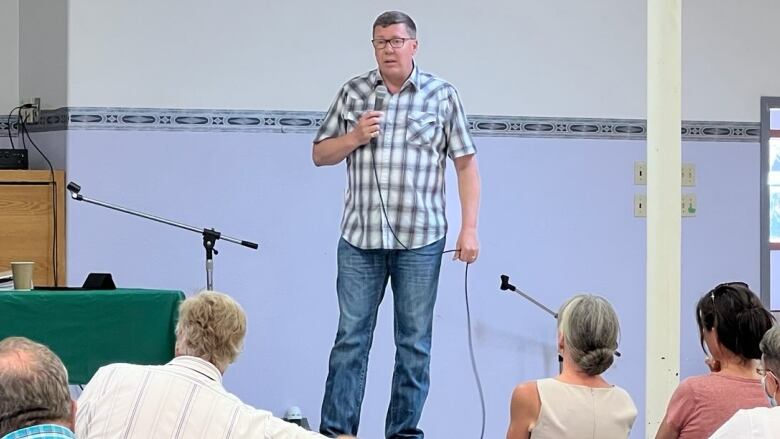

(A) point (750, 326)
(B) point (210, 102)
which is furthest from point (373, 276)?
(B) point (210, 102)

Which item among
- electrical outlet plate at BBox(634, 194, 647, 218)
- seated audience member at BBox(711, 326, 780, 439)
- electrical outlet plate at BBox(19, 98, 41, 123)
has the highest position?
electrical outlet plate at BBox(19, 98, 41, 123)

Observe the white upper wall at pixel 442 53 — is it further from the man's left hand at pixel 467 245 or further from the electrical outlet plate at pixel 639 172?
the man's left hand at pixel 467 245

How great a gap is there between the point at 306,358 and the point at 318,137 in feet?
5.89

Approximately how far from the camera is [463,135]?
427 centimetres

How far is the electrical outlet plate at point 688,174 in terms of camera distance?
6324mm

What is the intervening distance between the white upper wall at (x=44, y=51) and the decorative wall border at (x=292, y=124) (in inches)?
4.4

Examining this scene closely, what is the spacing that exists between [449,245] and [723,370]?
2712mm

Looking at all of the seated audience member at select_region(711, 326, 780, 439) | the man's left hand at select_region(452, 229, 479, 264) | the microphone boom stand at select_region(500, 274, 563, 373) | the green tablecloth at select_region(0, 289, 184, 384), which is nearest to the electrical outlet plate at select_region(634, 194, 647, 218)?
the microphone boom stand at select_region(500, 274, 563, 373)

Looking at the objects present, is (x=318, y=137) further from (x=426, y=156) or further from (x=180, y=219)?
(x=180, y=219)

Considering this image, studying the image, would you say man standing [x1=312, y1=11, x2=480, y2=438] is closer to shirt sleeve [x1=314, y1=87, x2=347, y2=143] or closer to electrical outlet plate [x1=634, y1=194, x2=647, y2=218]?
shirt sleeve [x1=314, y1=87, x2=347, y2=143]

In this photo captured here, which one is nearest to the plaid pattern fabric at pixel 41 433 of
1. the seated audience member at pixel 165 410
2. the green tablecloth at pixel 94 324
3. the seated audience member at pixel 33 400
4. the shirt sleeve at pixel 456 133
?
the seated audience member at pixel 33 400

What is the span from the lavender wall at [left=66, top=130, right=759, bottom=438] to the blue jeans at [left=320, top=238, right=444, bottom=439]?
4.31ft

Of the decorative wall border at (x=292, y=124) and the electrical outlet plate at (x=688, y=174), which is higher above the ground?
the decorative wall border at (x=292, y=124)

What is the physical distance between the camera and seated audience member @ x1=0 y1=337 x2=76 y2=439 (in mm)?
1912
